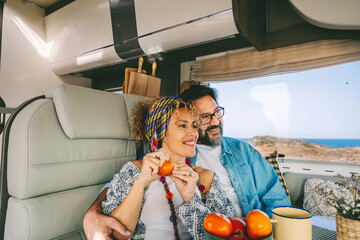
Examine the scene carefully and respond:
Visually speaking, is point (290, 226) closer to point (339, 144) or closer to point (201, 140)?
point (201, 140)

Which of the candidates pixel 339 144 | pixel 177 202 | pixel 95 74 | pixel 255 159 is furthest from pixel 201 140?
pixel 95 74

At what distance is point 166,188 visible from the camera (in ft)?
4.18

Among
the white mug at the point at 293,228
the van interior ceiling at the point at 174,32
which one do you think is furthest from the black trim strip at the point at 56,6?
the white mug at the point at 293,228

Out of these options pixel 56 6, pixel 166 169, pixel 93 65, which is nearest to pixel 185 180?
pixel 166 169

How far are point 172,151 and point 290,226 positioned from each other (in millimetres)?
817

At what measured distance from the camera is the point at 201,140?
195cm

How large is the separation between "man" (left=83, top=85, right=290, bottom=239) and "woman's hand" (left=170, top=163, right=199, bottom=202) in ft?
1.50

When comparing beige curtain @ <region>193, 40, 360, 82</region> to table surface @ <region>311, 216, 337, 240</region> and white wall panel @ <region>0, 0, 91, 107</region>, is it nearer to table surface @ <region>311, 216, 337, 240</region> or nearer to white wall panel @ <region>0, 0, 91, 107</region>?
table surface @ <region>311, 216, 337, 240</region>

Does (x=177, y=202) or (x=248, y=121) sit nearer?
(x=177, y=202)

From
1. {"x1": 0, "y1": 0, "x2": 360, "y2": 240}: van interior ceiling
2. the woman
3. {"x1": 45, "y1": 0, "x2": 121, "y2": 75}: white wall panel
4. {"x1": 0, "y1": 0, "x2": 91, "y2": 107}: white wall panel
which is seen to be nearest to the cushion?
{"x1": 0, "y1": 0, "x2": 360, "y2": 240}: van interior ceiling

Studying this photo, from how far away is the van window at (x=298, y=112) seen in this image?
225 centimetres

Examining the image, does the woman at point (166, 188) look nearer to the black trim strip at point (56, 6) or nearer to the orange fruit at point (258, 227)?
the orange fruit at point (258, 227)

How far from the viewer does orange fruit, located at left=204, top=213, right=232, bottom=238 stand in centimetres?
69

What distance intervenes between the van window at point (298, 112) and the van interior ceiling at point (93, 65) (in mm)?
191
